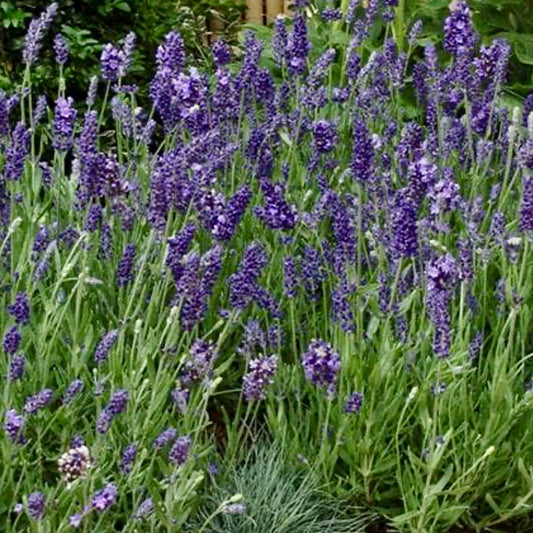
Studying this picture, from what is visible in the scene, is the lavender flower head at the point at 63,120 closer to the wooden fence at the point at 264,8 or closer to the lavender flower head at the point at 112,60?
the lavender flower head at the point at 112,60

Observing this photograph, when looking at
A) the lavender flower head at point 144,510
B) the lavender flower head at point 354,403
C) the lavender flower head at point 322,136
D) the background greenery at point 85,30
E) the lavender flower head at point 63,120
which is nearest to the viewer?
the lavender flower head at point 144,510

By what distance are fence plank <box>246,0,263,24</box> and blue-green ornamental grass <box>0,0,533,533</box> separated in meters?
4.24

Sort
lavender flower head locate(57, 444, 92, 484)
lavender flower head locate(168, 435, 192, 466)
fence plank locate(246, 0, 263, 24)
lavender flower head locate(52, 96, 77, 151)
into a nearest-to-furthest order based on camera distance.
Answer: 1. lavender flower head locate(57, 444, 92, 484)
2. lavender flower head locate(168, 435, 192, 466)
3. lavender flower head locate(52, 96, 77, 151)
4. fence plank locate(246, 0, 263, 24)

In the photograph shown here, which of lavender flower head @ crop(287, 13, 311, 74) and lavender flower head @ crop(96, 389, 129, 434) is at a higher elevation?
lavender flower head @ crop(287, 13, 311, 74)

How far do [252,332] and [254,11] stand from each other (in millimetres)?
5376

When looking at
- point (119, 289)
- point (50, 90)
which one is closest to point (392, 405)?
point (119, 289)

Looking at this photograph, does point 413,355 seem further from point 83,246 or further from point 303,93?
point 303,93

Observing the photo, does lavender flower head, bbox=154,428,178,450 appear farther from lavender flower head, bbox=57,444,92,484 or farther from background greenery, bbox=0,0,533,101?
background greenery, bbox=0,0,533,101

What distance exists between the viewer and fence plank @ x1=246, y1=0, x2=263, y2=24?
7787 mm

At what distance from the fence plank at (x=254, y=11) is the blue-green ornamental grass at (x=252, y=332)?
4.24 m

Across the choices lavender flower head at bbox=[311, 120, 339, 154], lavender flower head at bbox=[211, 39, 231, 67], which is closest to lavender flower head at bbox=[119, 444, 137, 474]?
lavender flower head at bbox=[311, 120, 339, 154]

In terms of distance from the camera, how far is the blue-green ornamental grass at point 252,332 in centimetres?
259

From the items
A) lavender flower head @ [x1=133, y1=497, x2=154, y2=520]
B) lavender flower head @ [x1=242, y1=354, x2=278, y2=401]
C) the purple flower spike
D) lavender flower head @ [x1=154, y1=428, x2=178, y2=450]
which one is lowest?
lavender flower head @ [x1=133, y1=497, x2=154, y2=520]

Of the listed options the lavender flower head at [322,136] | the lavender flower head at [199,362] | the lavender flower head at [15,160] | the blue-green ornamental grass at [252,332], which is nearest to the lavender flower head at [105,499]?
the blue-green ornamental grass at [252,332]
